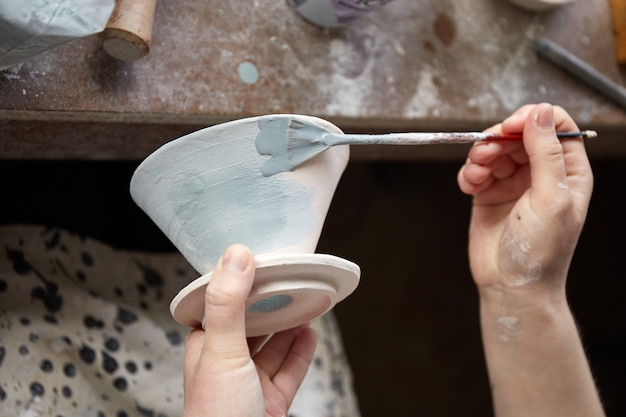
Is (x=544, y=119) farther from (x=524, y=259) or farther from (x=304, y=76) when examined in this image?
(x=304, y=76)

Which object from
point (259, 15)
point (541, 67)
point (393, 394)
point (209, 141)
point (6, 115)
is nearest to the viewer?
point (209, 141)

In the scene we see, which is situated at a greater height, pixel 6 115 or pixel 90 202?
pixel 6 115

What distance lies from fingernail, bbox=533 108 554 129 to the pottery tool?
40cm

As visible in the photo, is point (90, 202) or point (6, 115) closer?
point (6, 115)

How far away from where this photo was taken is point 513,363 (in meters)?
1.11

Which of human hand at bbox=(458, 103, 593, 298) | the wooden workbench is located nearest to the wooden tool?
the wooden workbench

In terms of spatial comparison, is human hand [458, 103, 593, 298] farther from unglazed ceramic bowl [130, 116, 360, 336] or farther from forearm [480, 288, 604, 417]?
unglazed ceramic bowl [130, 116, 360, 336]

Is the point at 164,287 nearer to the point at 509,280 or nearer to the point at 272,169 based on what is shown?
the point at 272,169

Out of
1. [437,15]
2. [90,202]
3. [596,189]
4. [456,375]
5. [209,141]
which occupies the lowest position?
[456,375]

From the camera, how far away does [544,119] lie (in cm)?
94

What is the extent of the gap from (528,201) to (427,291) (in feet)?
4.08

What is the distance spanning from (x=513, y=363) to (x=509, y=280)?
16 centimetres

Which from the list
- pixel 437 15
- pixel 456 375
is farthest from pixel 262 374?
pixel 456 375

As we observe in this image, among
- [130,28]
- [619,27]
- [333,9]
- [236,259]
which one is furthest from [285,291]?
[619,27]
